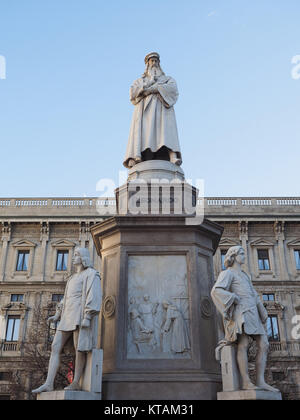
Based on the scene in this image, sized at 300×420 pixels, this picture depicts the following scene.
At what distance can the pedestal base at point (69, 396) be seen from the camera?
568 centimetres

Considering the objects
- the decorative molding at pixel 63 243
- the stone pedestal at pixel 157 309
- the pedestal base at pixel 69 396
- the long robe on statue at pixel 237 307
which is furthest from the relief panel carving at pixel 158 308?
the decorative molding at pixel 63 243

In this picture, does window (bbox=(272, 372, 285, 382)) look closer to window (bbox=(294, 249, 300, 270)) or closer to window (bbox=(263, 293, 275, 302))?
window (bbox=(263, 293, 275, 302))

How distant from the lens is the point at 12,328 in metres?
31.7

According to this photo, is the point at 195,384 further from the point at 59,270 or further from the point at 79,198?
the point at 79,198

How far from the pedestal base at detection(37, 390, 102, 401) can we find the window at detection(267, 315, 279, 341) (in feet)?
87.5

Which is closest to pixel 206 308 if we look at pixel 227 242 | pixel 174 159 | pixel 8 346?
pixel 174 159

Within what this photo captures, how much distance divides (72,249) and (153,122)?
84.7ft

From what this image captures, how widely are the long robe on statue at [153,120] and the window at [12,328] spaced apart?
25.6 m

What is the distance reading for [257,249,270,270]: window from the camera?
33.4m

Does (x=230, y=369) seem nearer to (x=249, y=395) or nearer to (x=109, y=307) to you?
(x=249, y=395)

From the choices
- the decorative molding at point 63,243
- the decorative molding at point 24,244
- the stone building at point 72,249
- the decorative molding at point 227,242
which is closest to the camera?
the stone building at point 72,249

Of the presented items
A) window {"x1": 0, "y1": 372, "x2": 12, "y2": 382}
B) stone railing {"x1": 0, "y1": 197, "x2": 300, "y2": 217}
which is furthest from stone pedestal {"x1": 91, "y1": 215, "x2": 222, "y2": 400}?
stone railing {"x1": 0, "y1": 197, "x2": 300, "y2": 217}

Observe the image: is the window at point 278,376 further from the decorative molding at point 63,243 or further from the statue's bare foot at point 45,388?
the statue's bare foot at point 45,388
